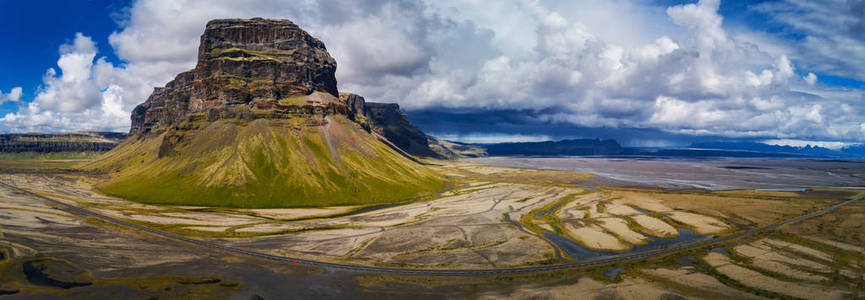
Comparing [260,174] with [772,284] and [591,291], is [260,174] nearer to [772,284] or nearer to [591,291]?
[591,291]

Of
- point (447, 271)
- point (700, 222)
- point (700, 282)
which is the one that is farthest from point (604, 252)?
point (700, 222)

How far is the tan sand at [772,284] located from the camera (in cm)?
5395

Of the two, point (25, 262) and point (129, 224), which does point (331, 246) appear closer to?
point (25, 262)

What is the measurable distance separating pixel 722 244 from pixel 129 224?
156788 mm

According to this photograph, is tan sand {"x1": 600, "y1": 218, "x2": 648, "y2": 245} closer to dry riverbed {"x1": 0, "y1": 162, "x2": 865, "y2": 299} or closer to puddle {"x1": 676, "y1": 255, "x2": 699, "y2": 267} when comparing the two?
dry riverbed {"x1": 0, "y1": 162, "x2": 865, "y2": 299}

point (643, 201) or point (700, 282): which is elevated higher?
point (643, 201)

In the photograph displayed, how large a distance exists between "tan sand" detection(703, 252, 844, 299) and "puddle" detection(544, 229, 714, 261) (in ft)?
44.8

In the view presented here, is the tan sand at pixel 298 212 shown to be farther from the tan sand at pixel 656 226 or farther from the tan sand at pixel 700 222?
the tan sand at pixel 700 222

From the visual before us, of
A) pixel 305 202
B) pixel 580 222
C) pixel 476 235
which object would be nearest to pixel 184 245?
pixel 305 202

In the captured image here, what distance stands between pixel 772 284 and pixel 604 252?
26.5 m

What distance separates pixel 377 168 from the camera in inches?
7544

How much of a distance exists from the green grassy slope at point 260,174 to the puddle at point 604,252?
82833 mm

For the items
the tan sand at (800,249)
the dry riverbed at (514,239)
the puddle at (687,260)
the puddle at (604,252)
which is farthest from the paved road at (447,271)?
the tan sand at (800,249)

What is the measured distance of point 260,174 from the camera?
154 m
